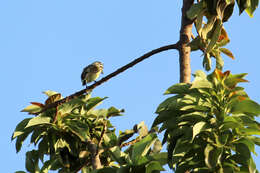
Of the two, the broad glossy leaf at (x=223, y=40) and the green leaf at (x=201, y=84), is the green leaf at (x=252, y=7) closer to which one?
the broad glossy leaf at (x=223, y=40)

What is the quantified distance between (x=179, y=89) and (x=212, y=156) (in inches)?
41.3

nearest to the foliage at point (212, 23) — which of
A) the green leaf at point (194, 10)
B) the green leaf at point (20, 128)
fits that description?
the green leaf at point (194, 10)

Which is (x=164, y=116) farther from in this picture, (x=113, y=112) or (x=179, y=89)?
(x=113, y=112)

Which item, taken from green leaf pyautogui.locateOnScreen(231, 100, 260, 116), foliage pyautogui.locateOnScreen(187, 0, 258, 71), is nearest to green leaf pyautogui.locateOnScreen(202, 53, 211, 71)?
foliage pyautogui.locateOnScreen(187, 0, 258, 71)

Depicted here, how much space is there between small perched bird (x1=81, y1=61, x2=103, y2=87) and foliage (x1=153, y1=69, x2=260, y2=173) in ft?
26.7

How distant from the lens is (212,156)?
608cm

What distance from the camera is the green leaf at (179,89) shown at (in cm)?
658

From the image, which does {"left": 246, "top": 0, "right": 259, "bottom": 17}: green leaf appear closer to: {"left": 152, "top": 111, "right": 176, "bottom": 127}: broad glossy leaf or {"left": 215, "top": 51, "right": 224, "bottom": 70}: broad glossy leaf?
{"left": 215, "top": 51, "right": 224, "bottom": 70}: broad glossy leaf

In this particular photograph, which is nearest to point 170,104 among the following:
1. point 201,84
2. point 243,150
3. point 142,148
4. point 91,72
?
point 201,84

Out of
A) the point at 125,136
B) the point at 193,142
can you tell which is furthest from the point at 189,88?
the point at 125,136

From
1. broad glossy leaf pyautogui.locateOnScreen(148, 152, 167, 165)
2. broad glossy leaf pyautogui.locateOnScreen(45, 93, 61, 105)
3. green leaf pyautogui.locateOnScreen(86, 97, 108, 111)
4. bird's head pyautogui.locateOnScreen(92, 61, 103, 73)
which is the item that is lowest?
broad glossy leaf pyautogui.locateOnScreen(148, 152, 167, 165)

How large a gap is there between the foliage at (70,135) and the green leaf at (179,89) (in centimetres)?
112

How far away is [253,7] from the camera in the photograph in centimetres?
870

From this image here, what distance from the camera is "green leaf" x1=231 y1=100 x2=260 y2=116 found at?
20.8ft
